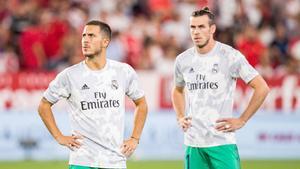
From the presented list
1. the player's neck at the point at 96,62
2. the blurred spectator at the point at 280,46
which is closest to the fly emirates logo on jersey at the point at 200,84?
the player's neck at the point at 96,62

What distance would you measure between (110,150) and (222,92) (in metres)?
1.45

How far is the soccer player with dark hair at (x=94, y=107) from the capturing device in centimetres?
826

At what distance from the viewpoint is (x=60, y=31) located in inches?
733

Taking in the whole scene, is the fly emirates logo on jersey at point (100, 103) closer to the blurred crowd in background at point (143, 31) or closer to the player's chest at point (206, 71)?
the player's chest at point (206, 71)

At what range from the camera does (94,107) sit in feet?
27.2

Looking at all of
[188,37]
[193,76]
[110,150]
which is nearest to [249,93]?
[188,37]

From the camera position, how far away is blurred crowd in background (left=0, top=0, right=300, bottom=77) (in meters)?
18.1

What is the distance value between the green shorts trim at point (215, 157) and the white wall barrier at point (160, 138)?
738 cm

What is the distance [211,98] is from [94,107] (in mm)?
1367

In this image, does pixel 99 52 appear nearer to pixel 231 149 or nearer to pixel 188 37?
pixel 231 149

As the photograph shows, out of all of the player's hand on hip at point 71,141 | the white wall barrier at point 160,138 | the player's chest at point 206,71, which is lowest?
the white wall barrier at point 160,138

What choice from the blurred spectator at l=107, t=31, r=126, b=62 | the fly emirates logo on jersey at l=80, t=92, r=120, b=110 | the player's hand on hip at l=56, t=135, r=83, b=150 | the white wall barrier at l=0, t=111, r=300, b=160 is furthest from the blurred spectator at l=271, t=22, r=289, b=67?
the player's hand on hip at l=56, t=135, r=83, b=150

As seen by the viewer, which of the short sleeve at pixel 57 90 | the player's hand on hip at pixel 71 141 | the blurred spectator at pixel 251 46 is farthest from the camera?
the blurred spectator at pixel 251 46

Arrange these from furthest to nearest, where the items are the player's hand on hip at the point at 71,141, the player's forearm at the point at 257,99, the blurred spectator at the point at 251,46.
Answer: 1. the blurred spectator at the point at 251,46
2. the player's forearm at the point at 257,99
3. the player's hand on hip at the point at 71,141
